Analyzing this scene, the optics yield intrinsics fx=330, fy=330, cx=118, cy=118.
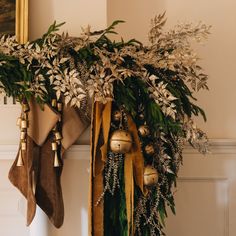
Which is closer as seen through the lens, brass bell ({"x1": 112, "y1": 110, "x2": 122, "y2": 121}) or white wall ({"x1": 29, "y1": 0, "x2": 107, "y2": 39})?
brass bell ({"x1": 112, "y1": 110, "x2": 122, "y2": 121})

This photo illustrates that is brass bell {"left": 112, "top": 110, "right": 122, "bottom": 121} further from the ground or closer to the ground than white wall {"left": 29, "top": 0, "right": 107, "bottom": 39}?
closer to the ground

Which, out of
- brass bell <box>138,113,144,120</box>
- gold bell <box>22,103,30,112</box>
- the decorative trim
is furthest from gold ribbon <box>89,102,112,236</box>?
the decorative trim

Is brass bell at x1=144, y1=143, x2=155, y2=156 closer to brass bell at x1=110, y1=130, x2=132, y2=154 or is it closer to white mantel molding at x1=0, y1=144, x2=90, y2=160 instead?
brass bell at x1=110, y1=130, x2=132, y2=154

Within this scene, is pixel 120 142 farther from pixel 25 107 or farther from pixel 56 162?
pixel 25 107

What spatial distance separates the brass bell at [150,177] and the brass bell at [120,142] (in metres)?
0.11

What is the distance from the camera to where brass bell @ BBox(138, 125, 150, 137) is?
46.8 inches

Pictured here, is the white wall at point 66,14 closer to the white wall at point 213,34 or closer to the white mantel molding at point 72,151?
the white wall at point 213,34

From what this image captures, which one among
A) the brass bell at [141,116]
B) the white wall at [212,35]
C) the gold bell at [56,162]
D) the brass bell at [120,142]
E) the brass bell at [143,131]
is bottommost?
the gold bell at [56,162]

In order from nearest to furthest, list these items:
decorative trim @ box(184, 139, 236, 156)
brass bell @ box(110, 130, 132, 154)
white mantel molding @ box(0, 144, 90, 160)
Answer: brass bell @ box(110, 130, 132, 154) → white mantel molding @ box(0, 144, 90, 160) → decorative trim @ box(184, 139, 236, 156)

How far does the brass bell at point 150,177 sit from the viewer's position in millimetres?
1174

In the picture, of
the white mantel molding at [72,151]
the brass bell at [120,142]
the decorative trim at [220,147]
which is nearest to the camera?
the brass bell at [120,142]

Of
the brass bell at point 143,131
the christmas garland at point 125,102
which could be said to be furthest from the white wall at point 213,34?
the brass bell at point 143,131

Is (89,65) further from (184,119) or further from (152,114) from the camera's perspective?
(184,119)

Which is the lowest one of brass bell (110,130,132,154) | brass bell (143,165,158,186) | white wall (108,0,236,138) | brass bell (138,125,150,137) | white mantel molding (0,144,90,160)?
brass bell (143,165,158,186)
